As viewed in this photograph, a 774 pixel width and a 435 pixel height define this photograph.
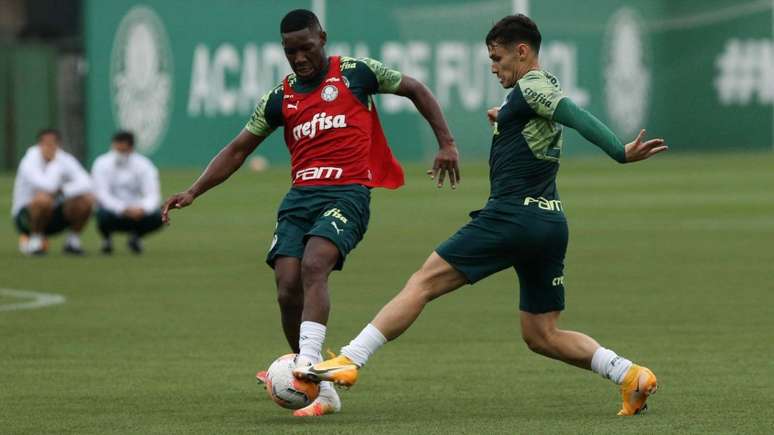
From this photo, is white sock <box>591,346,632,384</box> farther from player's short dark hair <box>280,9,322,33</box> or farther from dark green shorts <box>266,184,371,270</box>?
player's short dark hair <box>280,9,322,33</box>

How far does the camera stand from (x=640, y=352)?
478 inches

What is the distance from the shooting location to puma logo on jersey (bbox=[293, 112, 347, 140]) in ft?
32.6

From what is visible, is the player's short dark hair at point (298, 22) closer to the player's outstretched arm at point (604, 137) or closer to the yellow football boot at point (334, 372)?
the player's outstretched arm at point (604, 137)

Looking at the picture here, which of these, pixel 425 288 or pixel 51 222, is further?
pixel 51 222

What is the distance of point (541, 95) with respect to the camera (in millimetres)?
9031

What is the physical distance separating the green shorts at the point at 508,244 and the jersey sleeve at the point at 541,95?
0.52 m

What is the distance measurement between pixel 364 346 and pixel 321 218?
0.92 metres

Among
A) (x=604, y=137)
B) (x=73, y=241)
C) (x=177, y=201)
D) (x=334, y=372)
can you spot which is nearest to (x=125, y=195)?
(x=73, y=241)

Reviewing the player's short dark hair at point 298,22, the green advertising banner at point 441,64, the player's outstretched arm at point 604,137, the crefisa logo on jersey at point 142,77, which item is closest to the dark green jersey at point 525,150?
the player's outstretched arm at point 604,137

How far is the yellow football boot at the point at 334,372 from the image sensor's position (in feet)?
29.0

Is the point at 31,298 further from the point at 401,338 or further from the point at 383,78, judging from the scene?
the point at 383,78

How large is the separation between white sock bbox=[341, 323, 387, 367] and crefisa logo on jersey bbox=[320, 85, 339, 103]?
1.43 metres

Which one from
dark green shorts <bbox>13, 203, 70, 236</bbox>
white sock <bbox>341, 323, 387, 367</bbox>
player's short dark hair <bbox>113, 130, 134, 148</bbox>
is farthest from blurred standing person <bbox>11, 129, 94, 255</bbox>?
white sock <bbox>341, 323, 387, 367</bbox>

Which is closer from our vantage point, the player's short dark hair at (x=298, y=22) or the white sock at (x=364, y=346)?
the white sock at (x=364, y=346)
